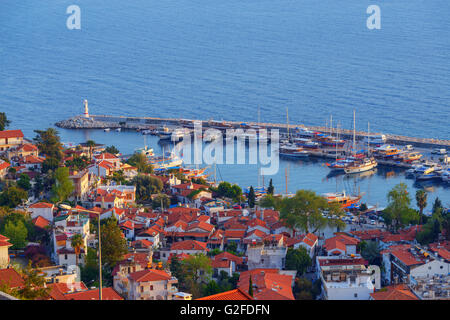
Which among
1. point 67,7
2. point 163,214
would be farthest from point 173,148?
point 67,7

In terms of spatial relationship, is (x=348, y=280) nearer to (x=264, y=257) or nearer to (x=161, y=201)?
(x=264, y=257)

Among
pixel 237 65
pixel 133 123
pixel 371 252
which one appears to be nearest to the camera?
pixel 371 252

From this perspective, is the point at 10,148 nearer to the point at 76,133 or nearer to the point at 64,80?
the point at 76,133

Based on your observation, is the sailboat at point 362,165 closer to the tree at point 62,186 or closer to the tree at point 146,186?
the tree at point 146,186

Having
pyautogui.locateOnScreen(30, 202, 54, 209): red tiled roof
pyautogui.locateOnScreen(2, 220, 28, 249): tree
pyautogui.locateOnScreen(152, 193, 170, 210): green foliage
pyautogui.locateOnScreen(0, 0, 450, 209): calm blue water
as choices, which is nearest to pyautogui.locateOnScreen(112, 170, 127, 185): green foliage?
pyautogui.locateOnScreen(152, 193, 170, 210): green foliage

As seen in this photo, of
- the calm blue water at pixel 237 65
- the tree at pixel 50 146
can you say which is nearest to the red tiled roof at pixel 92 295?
the tree at pixel 50 146

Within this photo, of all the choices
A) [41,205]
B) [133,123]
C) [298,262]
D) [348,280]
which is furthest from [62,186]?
[133,123]

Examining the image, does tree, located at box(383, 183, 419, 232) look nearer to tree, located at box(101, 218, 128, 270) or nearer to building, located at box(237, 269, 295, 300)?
building, located at box(237, 269, 295, 300)
